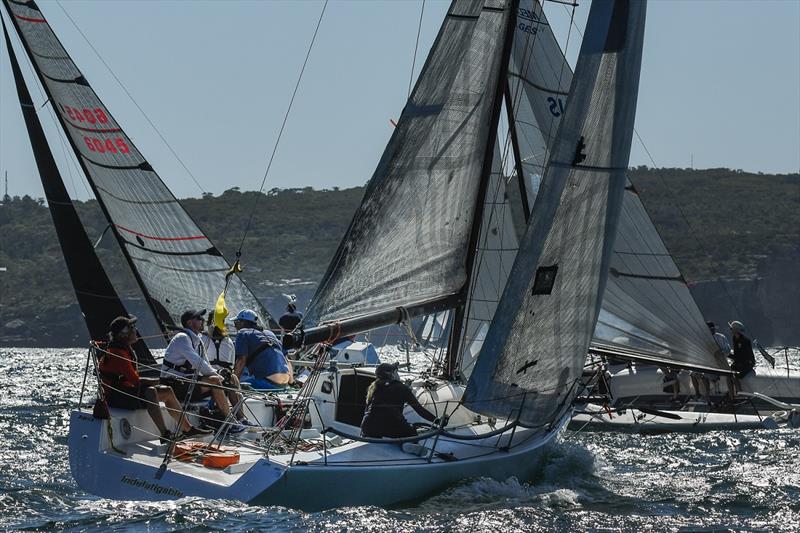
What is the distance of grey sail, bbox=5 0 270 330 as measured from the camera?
1830 cm

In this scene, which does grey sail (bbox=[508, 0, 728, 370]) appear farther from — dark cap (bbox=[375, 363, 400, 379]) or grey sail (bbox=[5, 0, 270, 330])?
grey sail (bbox=[5, 0, 270, 330])

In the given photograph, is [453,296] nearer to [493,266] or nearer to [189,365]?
[189,365]

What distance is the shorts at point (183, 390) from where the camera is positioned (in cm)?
1168

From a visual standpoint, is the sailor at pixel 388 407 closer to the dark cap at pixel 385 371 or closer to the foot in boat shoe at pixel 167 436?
the dark cap at pixel 385 371

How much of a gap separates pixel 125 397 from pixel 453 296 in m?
3.85

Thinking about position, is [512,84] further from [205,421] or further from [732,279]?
[732,279]

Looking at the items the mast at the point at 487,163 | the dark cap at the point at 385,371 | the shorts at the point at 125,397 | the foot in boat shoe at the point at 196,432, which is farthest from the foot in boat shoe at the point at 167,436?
the mast at the point at 487,163

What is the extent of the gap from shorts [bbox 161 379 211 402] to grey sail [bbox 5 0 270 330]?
21.1ft

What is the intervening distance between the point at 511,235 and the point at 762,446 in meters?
4.57

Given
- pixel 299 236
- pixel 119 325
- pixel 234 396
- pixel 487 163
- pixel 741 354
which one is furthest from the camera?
pixel 299 236

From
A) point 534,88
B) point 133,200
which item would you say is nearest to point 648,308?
point 534,88

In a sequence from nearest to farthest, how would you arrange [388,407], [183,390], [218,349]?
[388,407] < [183,390] < [218,349]

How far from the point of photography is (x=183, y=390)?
11.8m

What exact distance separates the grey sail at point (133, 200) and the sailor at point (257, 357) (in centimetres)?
533
